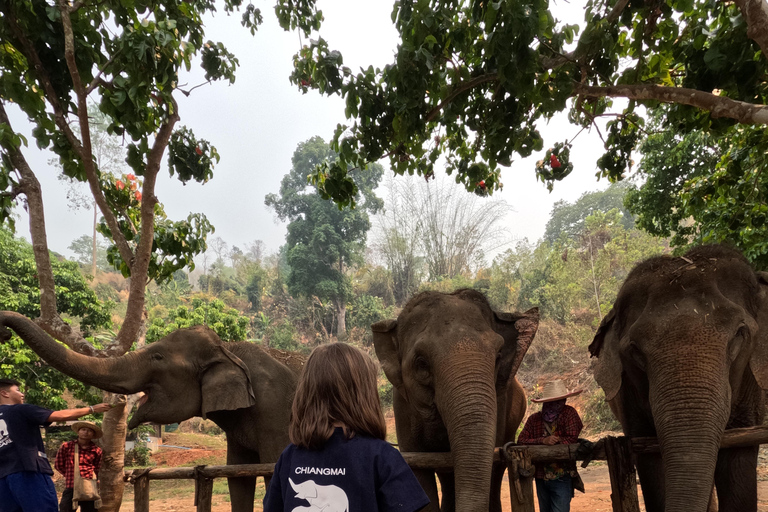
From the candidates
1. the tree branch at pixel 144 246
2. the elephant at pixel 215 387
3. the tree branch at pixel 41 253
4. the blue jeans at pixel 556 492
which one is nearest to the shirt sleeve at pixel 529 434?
the blue jeans at pixel 556 492

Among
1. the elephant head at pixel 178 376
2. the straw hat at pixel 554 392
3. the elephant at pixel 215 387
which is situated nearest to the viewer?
the straw hat at pixel 554 392

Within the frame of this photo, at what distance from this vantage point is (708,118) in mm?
5055

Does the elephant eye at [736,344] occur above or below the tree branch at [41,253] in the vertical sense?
below

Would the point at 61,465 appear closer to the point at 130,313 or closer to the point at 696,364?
the point at 130,313

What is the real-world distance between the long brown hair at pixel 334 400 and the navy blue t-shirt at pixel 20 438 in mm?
3781

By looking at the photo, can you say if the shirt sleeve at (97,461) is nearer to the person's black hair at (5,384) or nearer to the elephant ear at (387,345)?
the person's black hair at (5,384)

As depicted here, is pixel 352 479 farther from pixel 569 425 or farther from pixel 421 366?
pixel 569 425

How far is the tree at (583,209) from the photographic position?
46406 millimetres

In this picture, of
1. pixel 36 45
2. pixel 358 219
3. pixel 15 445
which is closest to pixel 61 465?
pixel 15 445

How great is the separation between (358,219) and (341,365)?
33.0 meters

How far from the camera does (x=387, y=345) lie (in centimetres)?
508

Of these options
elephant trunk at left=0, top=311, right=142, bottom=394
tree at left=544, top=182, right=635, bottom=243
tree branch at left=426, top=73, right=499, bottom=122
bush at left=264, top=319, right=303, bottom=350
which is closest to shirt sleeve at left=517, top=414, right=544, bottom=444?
tree branch at left=426, top=73, right=499, bottom=122

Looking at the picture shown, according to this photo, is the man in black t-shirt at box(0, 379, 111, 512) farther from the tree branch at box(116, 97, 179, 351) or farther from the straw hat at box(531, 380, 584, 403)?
the straw hat at box(531, 380, 584, 403)

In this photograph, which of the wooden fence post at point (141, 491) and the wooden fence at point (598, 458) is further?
the wooden fence post at point (141, 491)
